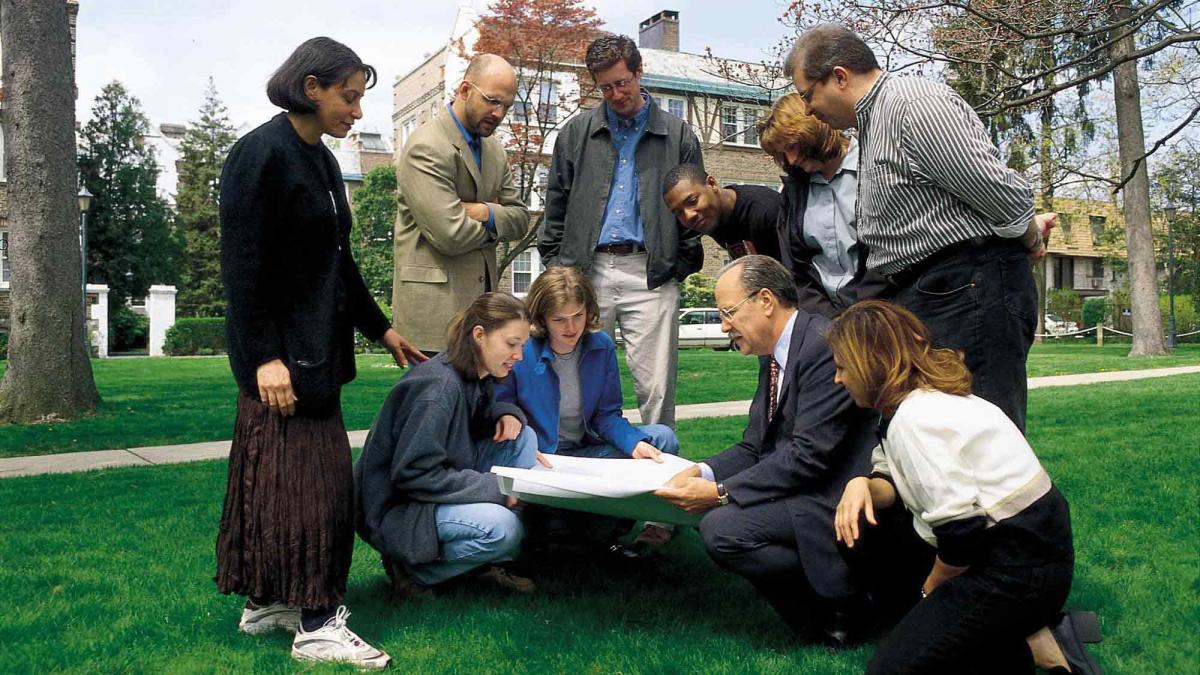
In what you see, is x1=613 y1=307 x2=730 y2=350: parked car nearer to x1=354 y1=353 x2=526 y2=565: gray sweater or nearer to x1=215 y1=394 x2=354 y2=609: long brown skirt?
x1=354 y1=353 x2=526 y2=565: gray sweater

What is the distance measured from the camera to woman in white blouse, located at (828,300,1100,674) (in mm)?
2781

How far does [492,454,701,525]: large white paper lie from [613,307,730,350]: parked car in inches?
1100

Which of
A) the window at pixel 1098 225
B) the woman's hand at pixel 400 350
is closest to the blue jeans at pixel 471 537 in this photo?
the woman's hand at pixel 400 350

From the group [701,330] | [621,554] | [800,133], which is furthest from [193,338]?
[800,133]

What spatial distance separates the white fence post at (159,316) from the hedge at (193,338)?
326 mm

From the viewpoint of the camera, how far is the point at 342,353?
139 inches

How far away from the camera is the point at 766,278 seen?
3.69 meters

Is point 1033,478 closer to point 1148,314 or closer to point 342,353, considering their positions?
point 342,353

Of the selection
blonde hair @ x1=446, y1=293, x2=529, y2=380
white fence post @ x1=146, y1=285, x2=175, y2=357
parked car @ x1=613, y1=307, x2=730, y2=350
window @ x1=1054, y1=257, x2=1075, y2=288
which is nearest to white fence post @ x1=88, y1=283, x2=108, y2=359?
white fence post @ x1=146, y1=285, x2=175, y2=357

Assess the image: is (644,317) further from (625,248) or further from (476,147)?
(476,147)

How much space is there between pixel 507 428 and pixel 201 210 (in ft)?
137

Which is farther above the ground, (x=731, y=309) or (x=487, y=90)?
(x=487, y=90)

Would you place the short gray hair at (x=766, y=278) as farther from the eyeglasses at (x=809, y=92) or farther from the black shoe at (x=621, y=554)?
the black shoe at (x=621, y=554)

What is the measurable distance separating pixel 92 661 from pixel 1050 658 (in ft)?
9.91
